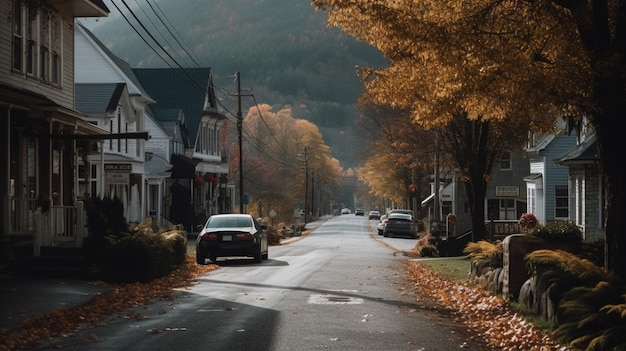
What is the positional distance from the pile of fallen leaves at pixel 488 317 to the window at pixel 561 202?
23.3 metres

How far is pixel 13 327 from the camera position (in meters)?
12.6

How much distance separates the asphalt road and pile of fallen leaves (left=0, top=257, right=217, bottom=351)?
0.35 m

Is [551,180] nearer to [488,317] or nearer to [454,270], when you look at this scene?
[454,270]

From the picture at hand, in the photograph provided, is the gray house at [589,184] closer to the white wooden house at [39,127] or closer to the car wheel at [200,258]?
the car wheel at [200,258]

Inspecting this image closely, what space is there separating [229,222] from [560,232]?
1563cm

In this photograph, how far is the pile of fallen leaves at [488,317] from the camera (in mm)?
11836

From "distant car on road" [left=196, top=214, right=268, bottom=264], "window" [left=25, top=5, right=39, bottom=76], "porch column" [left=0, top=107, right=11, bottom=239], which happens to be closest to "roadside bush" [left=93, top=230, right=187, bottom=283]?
"porch column" [left=0, top=107, right=11, bottom=239]

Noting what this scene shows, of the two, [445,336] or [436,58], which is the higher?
[436,58]

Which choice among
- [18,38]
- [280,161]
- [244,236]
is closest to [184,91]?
[244,236]

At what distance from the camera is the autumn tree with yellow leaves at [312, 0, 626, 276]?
13062mm

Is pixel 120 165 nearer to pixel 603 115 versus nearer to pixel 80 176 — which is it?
pixel 80 176

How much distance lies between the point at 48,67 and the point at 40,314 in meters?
13.9

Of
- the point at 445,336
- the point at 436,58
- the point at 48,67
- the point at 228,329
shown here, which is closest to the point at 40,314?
the point at 228,329

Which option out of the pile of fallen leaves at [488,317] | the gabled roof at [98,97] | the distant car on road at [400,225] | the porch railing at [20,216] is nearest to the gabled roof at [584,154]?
the pile of fallen leaves at [488,317]
